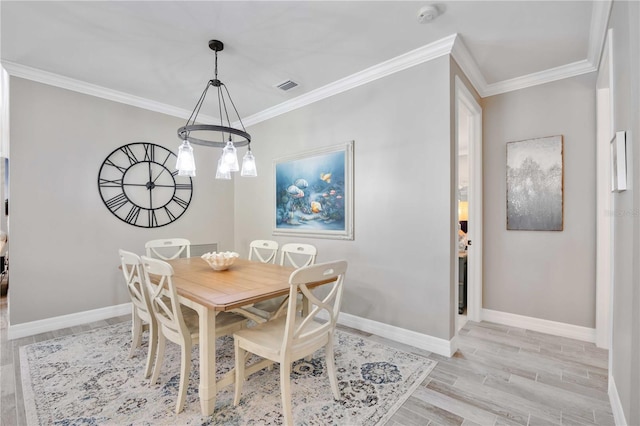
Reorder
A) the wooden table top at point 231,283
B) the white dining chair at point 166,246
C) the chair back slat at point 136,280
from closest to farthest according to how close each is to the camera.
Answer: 1. the wooden table top at point 231,283
2. the chair back slat at point 136,280
3. the white dining chair at point 166,246

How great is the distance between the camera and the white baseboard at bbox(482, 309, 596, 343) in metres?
2.77

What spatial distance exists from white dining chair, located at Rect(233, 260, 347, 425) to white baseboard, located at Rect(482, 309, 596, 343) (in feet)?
7.57

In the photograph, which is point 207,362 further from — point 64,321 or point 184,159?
point 64,321

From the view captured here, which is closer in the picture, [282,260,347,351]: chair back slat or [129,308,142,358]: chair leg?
[282,260,347,351]: chair back slat

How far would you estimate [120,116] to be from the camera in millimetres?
3543

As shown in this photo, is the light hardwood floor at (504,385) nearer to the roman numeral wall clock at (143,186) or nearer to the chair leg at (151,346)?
the chair leg at (151,346)

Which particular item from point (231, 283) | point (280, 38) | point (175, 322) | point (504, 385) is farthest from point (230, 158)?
point (504, 385)

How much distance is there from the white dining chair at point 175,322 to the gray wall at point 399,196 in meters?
1.45

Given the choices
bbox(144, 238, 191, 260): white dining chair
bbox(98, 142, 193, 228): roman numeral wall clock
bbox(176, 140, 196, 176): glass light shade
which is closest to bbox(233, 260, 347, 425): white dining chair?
bbox(176, 140, 196, 176): glass light shade

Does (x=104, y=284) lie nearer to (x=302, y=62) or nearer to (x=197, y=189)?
(x=197, y=189)

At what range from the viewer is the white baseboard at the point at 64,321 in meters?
2.86

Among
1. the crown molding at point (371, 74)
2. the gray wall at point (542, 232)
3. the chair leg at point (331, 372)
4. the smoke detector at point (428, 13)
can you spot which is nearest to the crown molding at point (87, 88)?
the crown molding at point (371, 74)

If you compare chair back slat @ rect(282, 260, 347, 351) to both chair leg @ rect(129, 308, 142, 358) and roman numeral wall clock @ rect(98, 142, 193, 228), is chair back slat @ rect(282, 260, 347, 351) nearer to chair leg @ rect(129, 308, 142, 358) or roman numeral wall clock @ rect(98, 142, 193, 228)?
chair leg @ rect(129, 308, 142, 358)

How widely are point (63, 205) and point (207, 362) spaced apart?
9.05 ft
